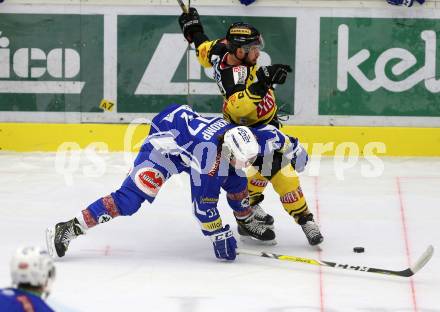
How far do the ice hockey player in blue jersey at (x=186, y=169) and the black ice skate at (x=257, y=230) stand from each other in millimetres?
431

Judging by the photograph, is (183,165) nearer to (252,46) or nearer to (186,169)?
(186,169)

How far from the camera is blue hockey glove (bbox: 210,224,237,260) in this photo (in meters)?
6.66

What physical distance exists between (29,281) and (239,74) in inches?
130

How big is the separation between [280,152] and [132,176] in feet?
2.91

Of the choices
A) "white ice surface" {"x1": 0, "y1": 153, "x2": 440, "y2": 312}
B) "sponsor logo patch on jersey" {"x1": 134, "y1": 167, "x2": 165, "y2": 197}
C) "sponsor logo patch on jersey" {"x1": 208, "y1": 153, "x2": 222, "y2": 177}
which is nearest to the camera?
"white ice surface" {"x1": 0, "y1": 153, "x2": 440, "y2": 312}

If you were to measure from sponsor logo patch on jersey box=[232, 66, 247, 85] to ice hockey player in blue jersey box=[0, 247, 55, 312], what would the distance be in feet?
10.5

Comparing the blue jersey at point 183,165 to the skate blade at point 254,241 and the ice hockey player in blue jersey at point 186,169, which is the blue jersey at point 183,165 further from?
the skate blade at point 254,241

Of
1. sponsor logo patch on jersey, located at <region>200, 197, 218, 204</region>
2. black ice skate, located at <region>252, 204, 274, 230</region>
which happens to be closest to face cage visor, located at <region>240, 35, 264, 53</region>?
black ice skate, located at <region>252, 204, 274, 230</region>

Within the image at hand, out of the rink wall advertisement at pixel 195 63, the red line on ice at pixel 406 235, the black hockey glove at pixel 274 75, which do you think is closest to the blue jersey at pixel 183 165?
the black hockey glove at pixel 274 75

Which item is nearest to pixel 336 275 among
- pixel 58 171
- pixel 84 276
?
pixel 84 276

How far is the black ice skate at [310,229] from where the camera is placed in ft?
23.0

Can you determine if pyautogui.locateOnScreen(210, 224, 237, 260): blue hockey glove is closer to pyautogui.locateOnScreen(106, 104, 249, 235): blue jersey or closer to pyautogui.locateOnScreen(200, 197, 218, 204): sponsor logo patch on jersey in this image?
pyautogui.locateOnScreen(106, 104, 249, 235): blue jersey

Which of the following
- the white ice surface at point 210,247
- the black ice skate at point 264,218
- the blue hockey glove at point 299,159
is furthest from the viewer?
the black ice skate at point 264,218

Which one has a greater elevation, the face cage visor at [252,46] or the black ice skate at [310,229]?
the face cage visor at [252,46]
